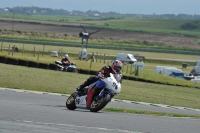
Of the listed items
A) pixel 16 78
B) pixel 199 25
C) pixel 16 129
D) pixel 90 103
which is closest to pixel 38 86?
pixel 16 78

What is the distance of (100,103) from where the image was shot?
14102 mm

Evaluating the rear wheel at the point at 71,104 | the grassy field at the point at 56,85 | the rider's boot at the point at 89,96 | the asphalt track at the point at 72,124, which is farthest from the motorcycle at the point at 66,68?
the asphalt track at the point at 72,124

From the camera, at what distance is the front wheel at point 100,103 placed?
14.0m

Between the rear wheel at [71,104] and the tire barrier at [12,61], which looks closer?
the rear wheel at [71,104]

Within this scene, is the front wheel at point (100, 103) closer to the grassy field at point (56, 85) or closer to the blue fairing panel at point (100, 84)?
the blue fairing panel at point (100, 84)

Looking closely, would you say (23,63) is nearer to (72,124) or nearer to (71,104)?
(71,104)

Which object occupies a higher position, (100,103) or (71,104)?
(100,103)

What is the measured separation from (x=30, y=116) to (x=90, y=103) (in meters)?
3.35

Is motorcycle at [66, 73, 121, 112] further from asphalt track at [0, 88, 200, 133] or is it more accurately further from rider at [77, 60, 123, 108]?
asphalt track at [0, 88, 200, 133]

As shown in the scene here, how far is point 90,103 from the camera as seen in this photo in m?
14.4

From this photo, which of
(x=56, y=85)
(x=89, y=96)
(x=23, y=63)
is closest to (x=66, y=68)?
(x=23, y=63)

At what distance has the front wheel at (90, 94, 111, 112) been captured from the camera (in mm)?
13992

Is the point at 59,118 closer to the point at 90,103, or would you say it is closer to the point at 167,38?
the point at 90,103

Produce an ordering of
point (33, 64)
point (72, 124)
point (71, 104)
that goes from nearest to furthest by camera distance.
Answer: point (72, 124) < point (71, 104) < point (33, 64)
